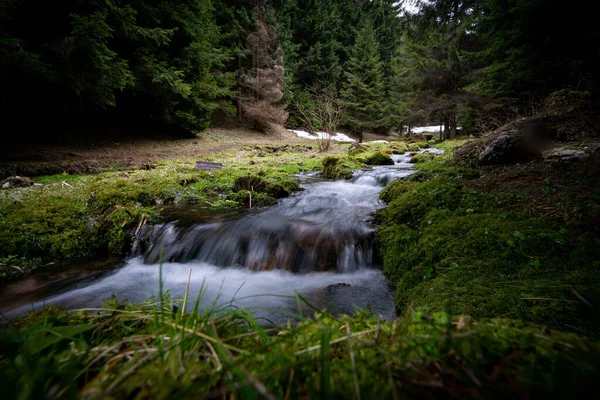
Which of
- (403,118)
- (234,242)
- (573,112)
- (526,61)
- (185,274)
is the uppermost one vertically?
(403,118)

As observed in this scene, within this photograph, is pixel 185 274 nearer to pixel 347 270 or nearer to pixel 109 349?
pixel 347 270

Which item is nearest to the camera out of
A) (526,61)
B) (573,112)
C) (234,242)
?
(234,242)

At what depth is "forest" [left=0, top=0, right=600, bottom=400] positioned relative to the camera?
0.63 m

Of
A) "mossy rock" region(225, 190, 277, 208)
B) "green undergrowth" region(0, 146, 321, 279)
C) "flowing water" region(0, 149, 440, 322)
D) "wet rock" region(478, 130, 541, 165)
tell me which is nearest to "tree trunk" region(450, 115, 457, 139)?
"wet rock" region(478, 130, 541, 165)

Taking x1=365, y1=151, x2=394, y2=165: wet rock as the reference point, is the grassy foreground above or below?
below

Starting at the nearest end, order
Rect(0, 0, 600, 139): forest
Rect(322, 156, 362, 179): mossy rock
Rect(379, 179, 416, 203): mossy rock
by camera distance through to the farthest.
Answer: Rect(379, 179, 416, 203): mossy rock → Rect(0, 0, 600, 139): forest → Rect(322, 156, 362, 179): mossy rock

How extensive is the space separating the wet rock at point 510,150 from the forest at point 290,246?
0.13ft

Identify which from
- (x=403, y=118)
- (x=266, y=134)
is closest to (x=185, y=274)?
(x=266, y=134)

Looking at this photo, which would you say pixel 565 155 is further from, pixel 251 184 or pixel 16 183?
pixel 16 183

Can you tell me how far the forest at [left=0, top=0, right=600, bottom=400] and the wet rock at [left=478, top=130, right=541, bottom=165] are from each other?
41 millimetres

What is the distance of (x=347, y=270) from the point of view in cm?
323

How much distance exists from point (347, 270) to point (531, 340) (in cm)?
259

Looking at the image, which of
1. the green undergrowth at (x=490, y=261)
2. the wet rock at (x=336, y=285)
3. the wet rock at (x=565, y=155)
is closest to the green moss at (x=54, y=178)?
the wet rock at (x=336, y=285)

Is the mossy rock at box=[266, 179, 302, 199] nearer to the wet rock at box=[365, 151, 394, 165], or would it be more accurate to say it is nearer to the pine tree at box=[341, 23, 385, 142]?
the wet rock at box=[365, 151, 394, 165]
